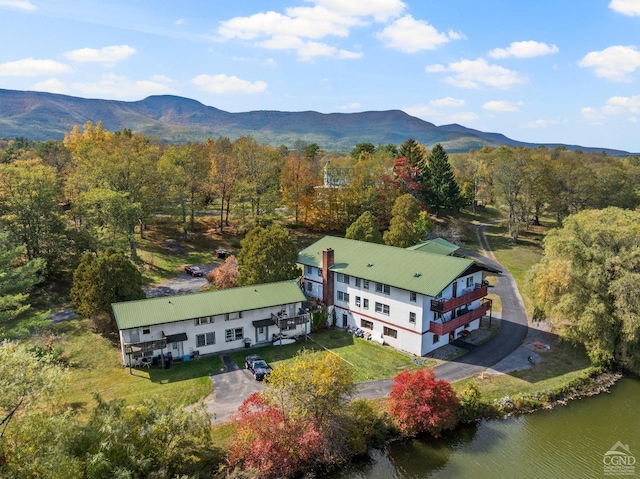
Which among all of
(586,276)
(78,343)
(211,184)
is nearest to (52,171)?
(211,184)

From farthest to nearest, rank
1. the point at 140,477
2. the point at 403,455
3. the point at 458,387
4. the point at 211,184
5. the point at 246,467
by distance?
the point at 211,184 < the point at 458,387 < the point at 403,455 < the point at 246,467 < the point at 140,477

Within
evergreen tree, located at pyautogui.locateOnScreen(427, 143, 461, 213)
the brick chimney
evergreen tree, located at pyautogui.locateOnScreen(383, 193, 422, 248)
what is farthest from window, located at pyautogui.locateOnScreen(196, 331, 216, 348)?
evergreen tree, located at pyautogui.locateOnScreen(427, 143, 461, 213)

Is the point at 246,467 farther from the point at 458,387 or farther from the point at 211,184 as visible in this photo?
the point at 211,184

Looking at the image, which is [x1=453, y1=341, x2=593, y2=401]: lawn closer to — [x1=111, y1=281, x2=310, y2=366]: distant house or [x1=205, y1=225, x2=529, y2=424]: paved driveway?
[x1=205, y1=225, x2=529, y2=424]: paved driveway

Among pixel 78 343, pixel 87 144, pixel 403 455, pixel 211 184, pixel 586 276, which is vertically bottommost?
pixel 403 455

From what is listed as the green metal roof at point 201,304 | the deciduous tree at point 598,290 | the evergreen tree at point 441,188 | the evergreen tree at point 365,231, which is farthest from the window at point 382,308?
the evergreen tree at point 441,188

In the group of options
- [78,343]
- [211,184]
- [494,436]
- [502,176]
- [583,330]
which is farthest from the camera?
[502,176]
